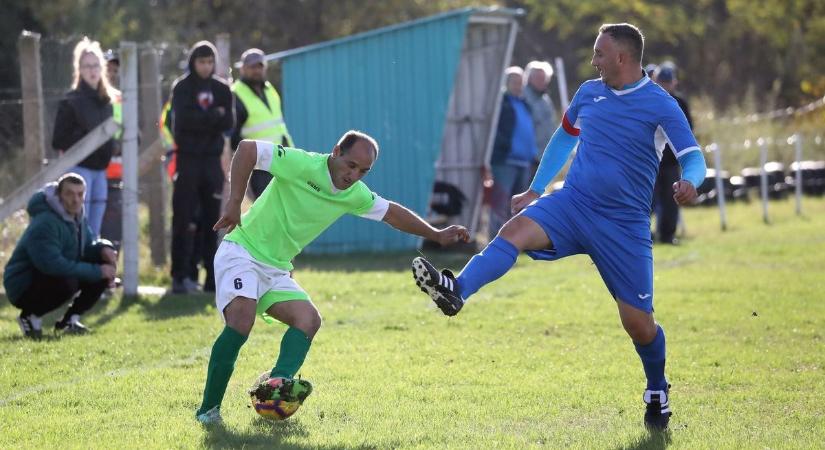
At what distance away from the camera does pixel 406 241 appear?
667 inches

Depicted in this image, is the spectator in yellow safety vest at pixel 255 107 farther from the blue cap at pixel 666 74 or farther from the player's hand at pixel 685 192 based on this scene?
the player's hand at pixel 685 192

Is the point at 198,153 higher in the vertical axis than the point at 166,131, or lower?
lower

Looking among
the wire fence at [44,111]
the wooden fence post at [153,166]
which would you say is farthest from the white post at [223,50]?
the wire fence at [44,111]

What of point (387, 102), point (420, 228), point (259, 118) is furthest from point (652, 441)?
point (387, 102)

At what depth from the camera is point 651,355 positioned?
6727mm

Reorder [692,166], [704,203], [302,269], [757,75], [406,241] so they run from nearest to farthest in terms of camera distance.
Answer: [692,166] < [302,269] < [406,241] < [704,203] < [757,75]

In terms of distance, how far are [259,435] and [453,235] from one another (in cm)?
143

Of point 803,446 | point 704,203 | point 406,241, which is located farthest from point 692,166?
point 704,203

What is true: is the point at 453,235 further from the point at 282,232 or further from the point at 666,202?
the point at 666,202

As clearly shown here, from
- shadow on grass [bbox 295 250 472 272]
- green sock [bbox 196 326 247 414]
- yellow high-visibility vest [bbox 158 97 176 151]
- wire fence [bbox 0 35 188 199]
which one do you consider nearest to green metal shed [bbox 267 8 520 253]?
shadow on grass [bbox 295 250 472 272]

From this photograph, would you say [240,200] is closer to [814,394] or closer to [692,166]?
[692,166]

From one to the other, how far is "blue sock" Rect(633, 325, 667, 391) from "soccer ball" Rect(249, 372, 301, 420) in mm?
1801

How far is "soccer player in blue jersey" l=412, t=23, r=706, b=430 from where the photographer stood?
21.5ft

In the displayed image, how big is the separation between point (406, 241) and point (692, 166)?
10.6 metres
